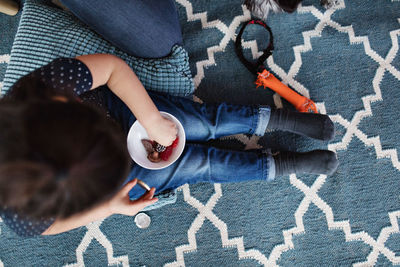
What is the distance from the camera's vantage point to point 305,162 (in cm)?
90

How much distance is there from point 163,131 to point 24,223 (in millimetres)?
381

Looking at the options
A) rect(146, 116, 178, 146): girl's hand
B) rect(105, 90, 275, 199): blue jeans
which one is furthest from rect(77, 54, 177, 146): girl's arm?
rect(105, 90, 275, 199): blue jeans

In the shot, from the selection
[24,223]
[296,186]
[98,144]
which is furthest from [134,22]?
[296,186]

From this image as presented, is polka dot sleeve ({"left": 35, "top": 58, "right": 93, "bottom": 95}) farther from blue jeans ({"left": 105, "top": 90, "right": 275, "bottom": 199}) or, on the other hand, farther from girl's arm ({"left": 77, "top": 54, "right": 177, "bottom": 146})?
blue jeans ({"left": 105, "top": 90, "right": 275, "bottom": 199})

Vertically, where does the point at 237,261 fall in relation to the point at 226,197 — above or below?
below

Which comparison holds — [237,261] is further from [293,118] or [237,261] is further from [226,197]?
[293,118]

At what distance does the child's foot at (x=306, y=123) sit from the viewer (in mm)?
899

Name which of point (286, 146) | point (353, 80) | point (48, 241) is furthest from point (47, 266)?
point (353, 80)

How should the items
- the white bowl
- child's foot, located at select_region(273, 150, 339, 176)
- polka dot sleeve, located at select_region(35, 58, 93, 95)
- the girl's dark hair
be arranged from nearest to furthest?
the girl's dark hair
polka dot sleeve, located at select_region(35, 58, 93, 95)
the white bowl
child's foot, located at select_region(273, 150, 339, 176)

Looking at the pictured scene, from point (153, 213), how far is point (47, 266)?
41 centimetres

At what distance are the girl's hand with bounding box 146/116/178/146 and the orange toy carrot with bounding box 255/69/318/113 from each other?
1.28 feet

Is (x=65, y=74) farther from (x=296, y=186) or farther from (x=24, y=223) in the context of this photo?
(x=296, y=186)

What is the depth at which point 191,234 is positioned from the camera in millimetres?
979

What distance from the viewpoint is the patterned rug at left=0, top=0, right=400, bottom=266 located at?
0.95m
